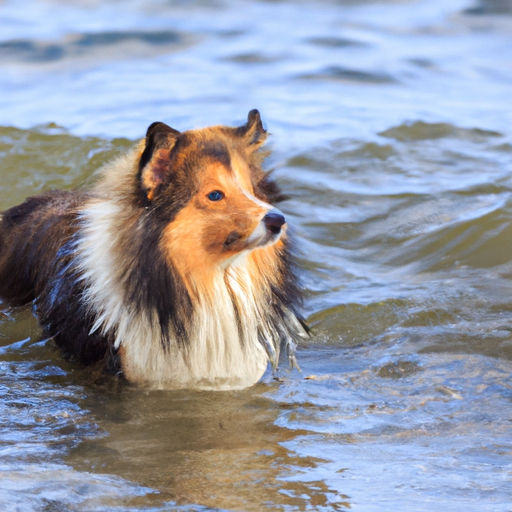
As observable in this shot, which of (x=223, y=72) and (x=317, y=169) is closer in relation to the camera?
(x=317, y=169)

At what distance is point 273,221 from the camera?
3.89m

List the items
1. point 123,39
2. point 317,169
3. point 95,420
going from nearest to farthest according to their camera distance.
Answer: point 95,420
point 317,169
point 123,39

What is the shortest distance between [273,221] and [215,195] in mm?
354

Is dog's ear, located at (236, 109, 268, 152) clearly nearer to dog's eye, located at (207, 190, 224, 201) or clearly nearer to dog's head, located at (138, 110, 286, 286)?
dog's head, located at (138, 110, 286, 286)

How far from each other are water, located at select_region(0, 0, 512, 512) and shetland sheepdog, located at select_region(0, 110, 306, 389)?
0.23 m

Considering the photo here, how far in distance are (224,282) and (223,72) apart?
8.98 metres

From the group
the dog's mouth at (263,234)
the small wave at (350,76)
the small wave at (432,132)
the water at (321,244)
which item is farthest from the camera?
the small wave at (350,76)

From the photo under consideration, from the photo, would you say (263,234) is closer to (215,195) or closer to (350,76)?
(215,195)

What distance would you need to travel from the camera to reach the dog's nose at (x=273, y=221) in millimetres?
3893

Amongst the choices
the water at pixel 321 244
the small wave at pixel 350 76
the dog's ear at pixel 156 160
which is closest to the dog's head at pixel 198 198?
the dog's ear at pixel 156 160

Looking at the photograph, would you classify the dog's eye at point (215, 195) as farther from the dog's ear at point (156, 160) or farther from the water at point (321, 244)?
the water at point (321, 244)

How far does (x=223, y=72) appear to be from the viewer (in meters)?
12.8

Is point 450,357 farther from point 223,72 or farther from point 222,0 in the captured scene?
point 222,0

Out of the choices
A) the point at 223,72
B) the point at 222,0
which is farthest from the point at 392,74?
the point at 222,0
